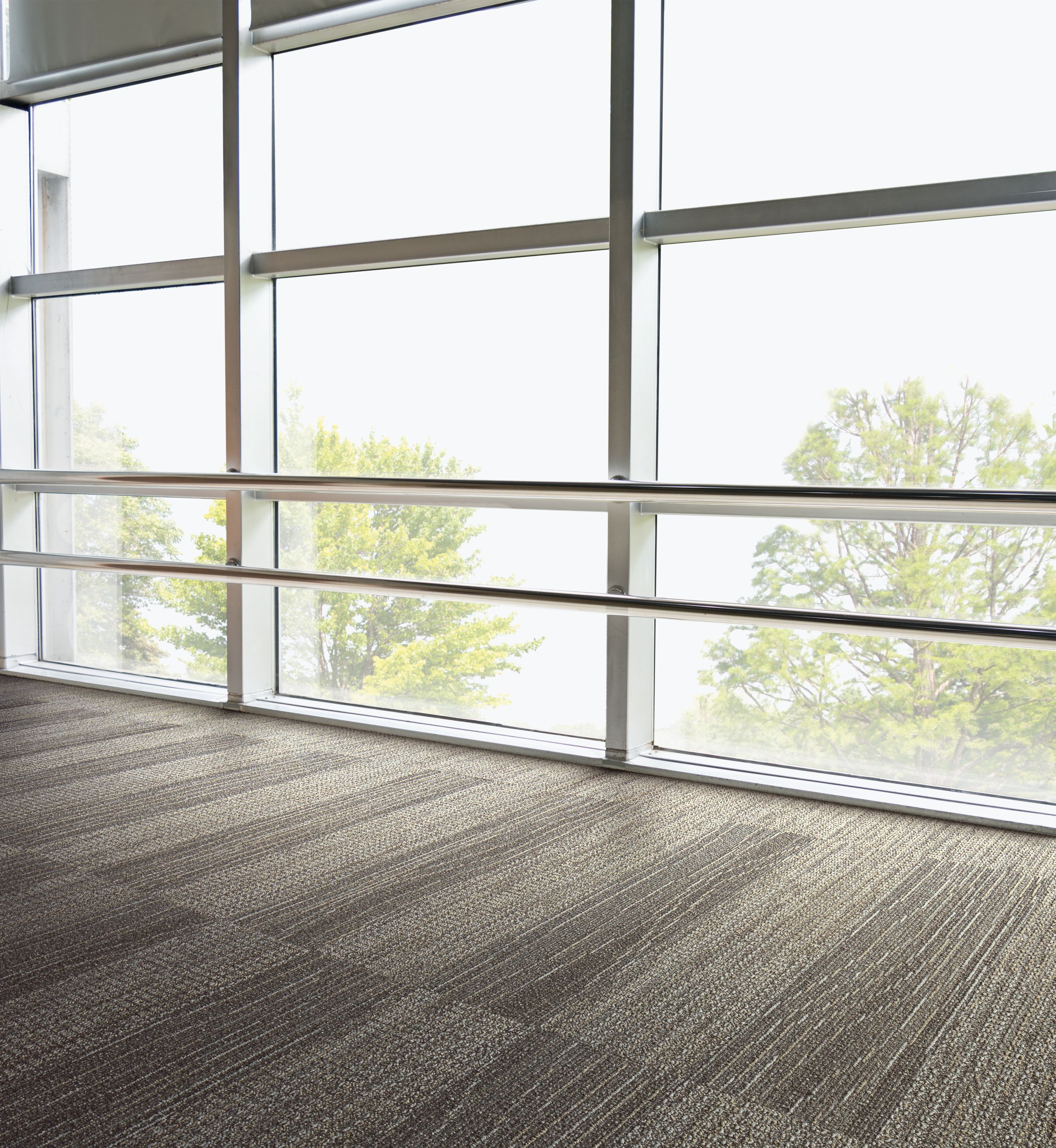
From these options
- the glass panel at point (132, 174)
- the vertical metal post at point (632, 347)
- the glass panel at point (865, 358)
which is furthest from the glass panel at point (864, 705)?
the glass panel at point (132, 174)

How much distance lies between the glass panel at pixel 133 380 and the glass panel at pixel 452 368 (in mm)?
324

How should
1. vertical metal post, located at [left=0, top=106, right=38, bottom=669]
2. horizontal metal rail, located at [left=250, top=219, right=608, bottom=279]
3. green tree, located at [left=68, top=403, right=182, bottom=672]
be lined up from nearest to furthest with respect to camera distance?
horizontal metal rail, located at [left=250, top=219, right=608, bottom=279]
green tree, located at [left=68, top=403, right=182, bottom=672]
vertical metal post, located at [left=0, top=106, right=38, bottom=669]

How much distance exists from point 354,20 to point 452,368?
3.40ft

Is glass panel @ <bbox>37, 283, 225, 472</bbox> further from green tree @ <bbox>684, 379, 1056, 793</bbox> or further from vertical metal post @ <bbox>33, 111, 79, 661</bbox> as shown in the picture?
green tree @ <bbox>684, 379, 1056, 793</bbox>

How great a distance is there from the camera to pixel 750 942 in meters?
1.54

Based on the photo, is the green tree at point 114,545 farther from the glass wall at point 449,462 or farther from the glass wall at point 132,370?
the glass wall at point 449,462

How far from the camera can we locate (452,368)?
117 inches

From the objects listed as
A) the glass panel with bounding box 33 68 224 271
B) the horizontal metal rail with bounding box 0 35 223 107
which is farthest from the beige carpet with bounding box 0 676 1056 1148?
the horizontal metal rail with bounding box 0 35 223 107

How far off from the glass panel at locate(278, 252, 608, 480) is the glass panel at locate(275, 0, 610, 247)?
157mm

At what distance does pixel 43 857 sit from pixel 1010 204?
2260 millimetres

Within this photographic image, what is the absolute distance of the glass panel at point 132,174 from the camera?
11.2 feet

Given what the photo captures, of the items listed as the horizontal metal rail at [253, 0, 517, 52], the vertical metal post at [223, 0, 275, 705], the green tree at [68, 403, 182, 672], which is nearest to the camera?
the horizontal metal rail at [253, 0, 517, 52]

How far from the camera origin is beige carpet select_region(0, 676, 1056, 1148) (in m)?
1.11

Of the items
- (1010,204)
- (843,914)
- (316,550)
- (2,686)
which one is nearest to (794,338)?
(1010,204)
